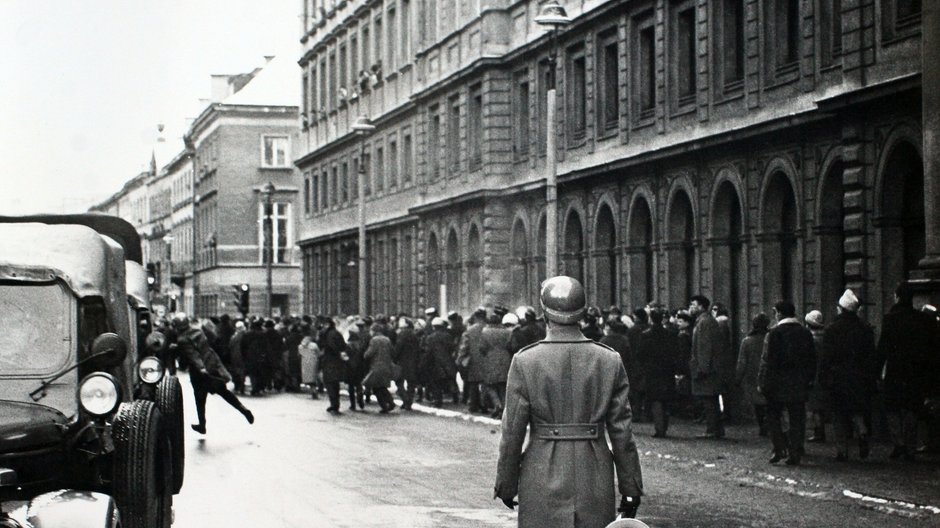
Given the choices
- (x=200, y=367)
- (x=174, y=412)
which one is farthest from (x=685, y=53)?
(x=174, y=412)

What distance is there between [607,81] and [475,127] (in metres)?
10.5

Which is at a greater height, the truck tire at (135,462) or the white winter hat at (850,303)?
the white winter hat at (850,303)

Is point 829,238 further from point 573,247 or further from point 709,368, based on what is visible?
point 573,247

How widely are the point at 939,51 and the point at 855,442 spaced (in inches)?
201

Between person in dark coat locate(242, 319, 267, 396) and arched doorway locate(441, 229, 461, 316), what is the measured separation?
998cm

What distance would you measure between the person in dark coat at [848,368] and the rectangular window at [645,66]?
1644cm

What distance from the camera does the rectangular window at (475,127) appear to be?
4828 cm

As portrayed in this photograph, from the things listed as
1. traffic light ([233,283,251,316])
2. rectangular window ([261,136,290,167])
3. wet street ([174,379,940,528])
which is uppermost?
rectangular window ([261,136,290,167])

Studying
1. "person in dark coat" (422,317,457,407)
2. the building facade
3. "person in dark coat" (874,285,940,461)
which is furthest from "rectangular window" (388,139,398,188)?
"person in dark coat" (874,285,940,461)

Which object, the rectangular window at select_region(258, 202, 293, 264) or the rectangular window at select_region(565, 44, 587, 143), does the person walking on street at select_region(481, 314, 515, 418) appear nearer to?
the rectangular window at select_region(565, 44, 587, 143)

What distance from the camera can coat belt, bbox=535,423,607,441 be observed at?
8102 millimetres

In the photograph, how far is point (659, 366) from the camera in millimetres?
24203

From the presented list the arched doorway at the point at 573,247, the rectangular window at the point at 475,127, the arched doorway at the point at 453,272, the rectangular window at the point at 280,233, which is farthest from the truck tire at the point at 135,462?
the rectangular window at the point at 280,233

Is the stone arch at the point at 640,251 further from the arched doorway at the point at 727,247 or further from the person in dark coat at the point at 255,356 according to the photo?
the person in dark coat at the point at 255,356
